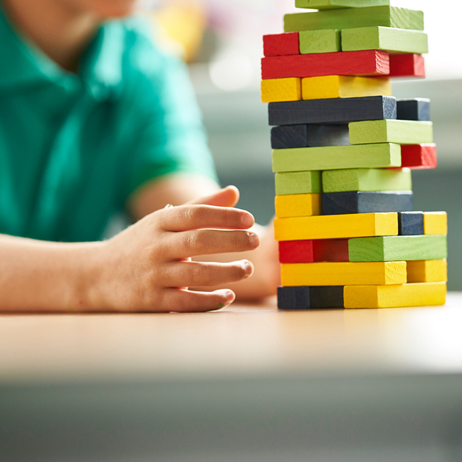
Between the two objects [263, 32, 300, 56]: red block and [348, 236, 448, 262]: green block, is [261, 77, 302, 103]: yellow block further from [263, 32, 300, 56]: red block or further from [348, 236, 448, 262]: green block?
[348, 236, 448, 262]: green block

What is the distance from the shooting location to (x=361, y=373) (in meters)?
0.32

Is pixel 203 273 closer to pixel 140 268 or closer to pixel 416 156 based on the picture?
pixel 140 268

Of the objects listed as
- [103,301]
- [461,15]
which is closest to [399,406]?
[103,301]

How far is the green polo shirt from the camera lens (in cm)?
131

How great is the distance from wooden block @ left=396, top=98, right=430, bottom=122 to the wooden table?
23 centimetres

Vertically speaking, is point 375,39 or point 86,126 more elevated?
point 86,126

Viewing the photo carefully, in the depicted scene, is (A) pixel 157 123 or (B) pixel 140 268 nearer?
(B) pixel 140 268

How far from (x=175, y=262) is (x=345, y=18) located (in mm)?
342

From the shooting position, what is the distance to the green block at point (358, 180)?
2.23 feet

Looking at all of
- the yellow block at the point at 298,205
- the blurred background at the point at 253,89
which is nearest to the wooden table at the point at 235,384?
the yellow block at the point at 298,205

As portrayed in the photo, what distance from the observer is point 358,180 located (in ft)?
2.22

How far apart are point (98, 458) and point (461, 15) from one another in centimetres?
175

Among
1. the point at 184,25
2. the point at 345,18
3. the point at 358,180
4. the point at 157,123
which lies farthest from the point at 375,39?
the point at 184,25

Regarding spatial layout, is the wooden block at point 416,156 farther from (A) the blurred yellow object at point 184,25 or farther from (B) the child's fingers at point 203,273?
(A) the blurred yellow object at point 184,25
